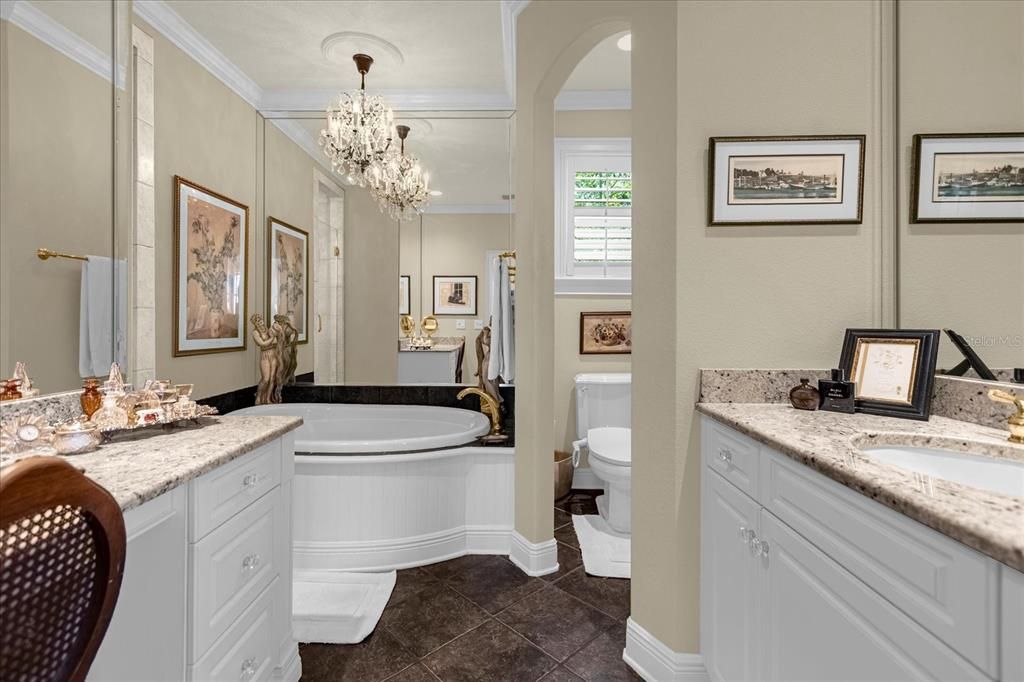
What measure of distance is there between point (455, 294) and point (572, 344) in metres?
0.99

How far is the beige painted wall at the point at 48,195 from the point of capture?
1348 mm

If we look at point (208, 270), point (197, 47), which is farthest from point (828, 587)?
point (197, 47)

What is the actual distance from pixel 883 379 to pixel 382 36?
9.68ft

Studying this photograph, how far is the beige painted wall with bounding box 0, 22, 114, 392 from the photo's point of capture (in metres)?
1.35

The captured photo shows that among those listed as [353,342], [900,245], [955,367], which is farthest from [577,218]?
[955,367]

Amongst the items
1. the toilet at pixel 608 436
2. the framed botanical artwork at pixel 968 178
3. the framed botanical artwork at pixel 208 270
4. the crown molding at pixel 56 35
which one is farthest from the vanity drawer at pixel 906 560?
the framed botanical artwork at pixel 208 270

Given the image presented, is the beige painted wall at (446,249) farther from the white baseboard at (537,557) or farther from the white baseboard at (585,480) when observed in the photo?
the white baseboard at (537,557)

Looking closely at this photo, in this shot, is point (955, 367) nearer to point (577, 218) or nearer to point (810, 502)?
point (810, 502)

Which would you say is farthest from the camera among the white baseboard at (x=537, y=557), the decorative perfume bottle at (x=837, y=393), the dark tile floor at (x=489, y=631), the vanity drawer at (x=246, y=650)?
the white baseboard at (x=537, y=557)

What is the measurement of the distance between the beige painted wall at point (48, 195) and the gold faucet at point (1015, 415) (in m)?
2.70

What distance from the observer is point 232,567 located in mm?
1295

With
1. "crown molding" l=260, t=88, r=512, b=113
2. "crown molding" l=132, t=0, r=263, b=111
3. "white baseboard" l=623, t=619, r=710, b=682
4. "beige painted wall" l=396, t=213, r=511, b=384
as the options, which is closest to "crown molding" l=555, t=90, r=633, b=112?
"crown molding" l=260, t=88, r=512, b=113

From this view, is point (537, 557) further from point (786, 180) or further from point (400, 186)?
point (400, 186)

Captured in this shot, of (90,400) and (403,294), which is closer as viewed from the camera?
(90,400)
